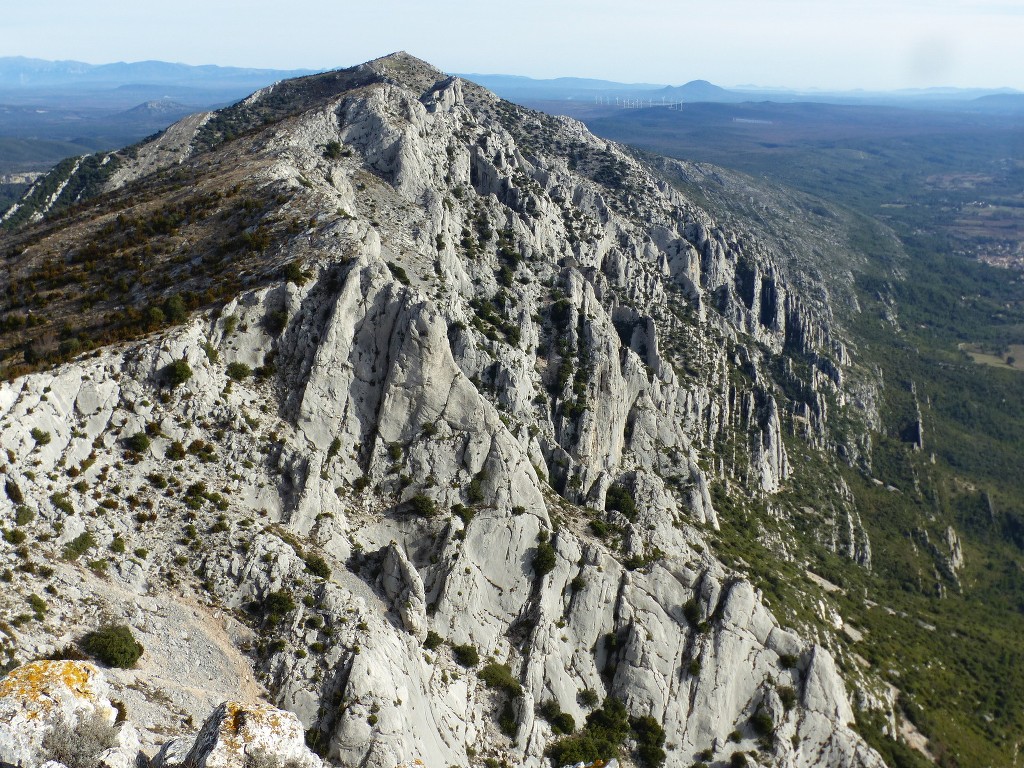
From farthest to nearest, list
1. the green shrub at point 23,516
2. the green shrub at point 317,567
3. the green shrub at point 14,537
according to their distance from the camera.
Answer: the green shrub at point 317,567, the green shrub at point 23,516, the green shrub at point 14,537

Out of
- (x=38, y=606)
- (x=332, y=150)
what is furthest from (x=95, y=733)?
(x=332, y=150)

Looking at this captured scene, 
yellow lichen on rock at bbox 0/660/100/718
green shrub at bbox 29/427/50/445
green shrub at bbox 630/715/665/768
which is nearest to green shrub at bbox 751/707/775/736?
green shrub at bbox 630/715/665/768

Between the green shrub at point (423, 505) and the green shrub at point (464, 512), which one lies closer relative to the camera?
the green shrub at point (423, 505)

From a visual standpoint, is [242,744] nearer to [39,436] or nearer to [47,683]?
[47,683]

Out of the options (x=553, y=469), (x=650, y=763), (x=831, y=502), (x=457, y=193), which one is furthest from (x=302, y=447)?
(x=831, y=502)

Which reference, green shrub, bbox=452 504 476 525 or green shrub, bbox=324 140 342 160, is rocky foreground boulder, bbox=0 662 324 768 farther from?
green shrub, bbox=324 140 342 160

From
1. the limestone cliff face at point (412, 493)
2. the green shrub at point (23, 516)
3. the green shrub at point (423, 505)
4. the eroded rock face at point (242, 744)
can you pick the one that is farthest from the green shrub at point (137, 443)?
the eroded rock face at point (242, 744)

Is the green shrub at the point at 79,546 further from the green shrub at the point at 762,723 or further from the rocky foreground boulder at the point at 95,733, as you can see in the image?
the green shrub at the point at 762,723
